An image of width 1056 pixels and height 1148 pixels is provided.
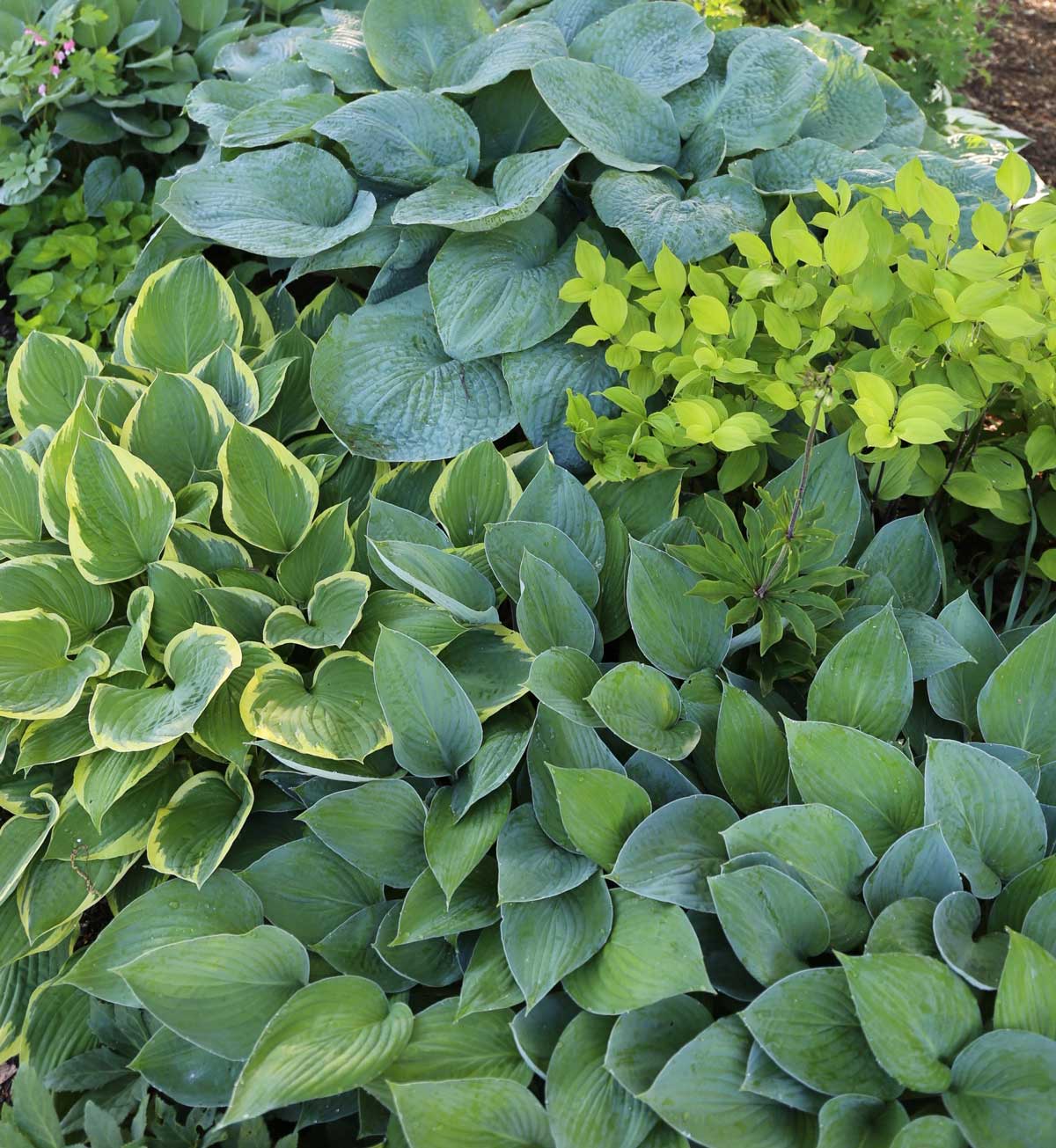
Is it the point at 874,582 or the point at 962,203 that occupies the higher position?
the point at 962,203

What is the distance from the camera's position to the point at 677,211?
173cm

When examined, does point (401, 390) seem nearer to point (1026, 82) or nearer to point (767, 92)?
point (767, 92)

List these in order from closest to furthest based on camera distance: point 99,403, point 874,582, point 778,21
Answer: point 874,582 < point 99,403 < point 778,21

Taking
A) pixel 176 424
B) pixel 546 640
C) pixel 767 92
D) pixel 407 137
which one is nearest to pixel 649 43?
pixel 767 92

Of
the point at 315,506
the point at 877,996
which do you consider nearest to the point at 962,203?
→ the point at 315,506

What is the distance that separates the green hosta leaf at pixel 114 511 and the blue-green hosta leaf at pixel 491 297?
0.56 meters

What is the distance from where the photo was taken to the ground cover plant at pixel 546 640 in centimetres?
111

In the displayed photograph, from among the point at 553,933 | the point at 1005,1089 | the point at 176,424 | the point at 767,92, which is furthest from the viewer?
the point at 767,92

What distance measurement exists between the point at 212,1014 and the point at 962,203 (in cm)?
177

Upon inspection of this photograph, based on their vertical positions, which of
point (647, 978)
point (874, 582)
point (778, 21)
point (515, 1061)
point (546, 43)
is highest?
point (546, 43)

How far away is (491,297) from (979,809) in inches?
44.6

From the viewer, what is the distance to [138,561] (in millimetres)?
1555

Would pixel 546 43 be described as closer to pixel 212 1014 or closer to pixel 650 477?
pixel 650 477

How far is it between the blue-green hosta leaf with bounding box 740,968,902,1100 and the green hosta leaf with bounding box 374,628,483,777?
490 mm
